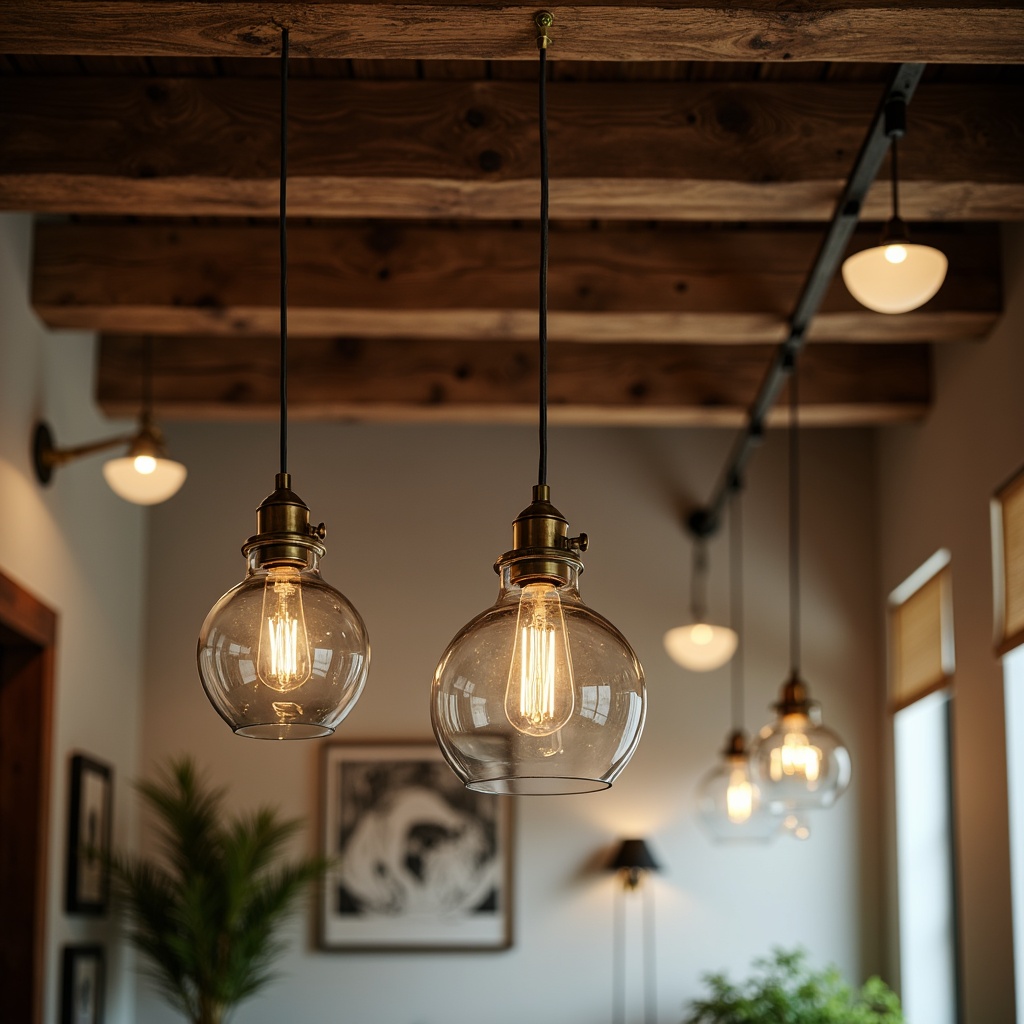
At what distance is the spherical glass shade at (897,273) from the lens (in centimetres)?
309

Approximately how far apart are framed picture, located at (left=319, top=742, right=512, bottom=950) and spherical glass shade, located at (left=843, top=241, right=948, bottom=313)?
10.0 ft

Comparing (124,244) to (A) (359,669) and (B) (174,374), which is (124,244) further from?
(A) (359,669)

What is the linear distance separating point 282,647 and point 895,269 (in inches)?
72.4

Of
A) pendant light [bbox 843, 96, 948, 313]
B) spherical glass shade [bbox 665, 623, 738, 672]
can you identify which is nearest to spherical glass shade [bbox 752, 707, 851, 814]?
pendant light [bbox 843, 96, 948, 313]

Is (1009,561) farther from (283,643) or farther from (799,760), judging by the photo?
(283,643)

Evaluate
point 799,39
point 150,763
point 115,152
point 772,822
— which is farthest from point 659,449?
point 799,39

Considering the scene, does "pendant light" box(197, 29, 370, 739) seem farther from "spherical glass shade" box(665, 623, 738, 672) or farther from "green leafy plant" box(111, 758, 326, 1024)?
"spherical glass shade" box(665, 623, 738, 672)

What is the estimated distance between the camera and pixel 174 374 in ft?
16.3

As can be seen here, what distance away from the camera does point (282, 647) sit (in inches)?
71.3

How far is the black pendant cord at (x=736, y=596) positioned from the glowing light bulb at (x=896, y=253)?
2791 millimetres

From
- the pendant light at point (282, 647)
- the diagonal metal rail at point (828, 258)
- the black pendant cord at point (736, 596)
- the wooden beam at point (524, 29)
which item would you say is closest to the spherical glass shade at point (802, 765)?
the diagonal metal rail at point (828, 258)

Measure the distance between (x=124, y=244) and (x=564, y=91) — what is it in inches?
58.6

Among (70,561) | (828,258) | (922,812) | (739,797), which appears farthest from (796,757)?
(70,561)

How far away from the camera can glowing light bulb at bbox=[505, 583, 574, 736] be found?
1.62m
